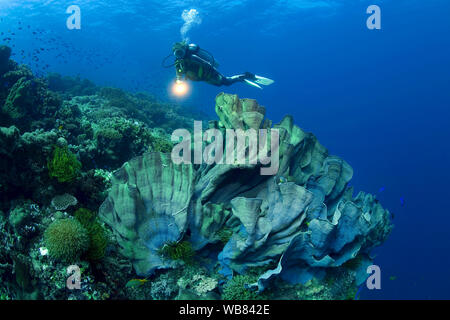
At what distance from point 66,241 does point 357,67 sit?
11915 cm

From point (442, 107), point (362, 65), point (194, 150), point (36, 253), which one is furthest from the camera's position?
point (362, 65)

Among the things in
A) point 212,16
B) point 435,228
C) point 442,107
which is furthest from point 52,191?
point 442,107

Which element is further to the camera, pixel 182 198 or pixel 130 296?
pixel 182 198

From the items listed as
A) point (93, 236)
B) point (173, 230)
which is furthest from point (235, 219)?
point (93, 236)

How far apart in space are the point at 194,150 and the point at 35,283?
10.3 feet

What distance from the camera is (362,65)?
9912 cm

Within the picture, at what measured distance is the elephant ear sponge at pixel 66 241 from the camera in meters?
3.51

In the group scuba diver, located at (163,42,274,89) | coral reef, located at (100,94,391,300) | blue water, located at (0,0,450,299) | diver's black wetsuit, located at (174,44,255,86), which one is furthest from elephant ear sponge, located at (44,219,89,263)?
blue water, located at (0,0,450,299)

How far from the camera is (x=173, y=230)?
3982mm

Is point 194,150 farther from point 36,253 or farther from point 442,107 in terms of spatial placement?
point 442,107

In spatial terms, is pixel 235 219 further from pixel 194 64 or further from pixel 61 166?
pixel 194 64

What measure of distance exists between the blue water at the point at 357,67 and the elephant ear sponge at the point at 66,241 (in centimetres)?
2012

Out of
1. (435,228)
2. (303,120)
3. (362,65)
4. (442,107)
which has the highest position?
(362,65)

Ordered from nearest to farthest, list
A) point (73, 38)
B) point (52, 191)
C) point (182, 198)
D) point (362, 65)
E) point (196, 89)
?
point (182, 198) < point (52, 191) < point (73, 38) < point (362, 65) < point (196, 89)
